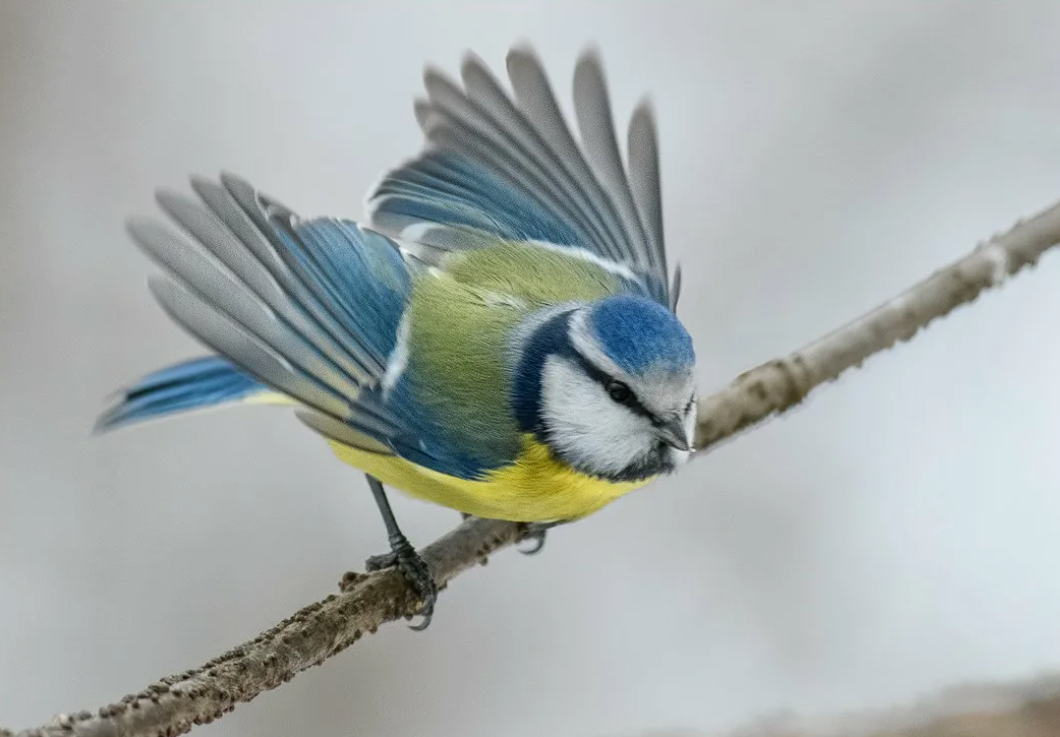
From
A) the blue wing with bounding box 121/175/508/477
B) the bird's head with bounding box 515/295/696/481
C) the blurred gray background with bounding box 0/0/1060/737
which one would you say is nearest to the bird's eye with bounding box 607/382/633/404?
the bird's head with bounding box 515/295/696/481

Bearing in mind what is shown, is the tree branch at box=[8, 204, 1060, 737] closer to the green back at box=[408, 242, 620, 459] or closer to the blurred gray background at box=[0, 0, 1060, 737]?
the green back at box=[408, 242, 620, 459]

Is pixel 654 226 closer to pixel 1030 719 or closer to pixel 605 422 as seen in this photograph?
pixel 605 422

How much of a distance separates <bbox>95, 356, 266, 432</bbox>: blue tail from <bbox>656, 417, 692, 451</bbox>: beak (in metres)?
0.45

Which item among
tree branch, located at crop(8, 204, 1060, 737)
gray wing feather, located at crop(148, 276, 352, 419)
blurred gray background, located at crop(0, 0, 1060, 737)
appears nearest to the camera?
gray wing feather, located at crop(148, 276, 352, 419)

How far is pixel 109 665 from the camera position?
1771 mm

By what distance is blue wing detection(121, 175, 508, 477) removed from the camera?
3.11 ft

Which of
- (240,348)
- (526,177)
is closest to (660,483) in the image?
(526,177)

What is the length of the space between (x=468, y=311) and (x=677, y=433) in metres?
0.26

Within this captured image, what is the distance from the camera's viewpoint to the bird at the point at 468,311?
997 millimetres

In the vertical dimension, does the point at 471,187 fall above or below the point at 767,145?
below

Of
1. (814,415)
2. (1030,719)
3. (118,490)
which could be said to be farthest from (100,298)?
(1030,719)

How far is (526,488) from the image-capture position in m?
1.06

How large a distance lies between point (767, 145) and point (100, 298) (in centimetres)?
113

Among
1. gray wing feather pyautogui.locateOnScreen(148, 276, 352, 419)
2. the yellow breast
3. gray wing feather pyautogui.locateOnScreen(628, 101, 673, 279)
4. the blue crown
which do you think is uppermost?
gray wing feather pyautogui.locateOnScreen(628, 101, 673, 279)
